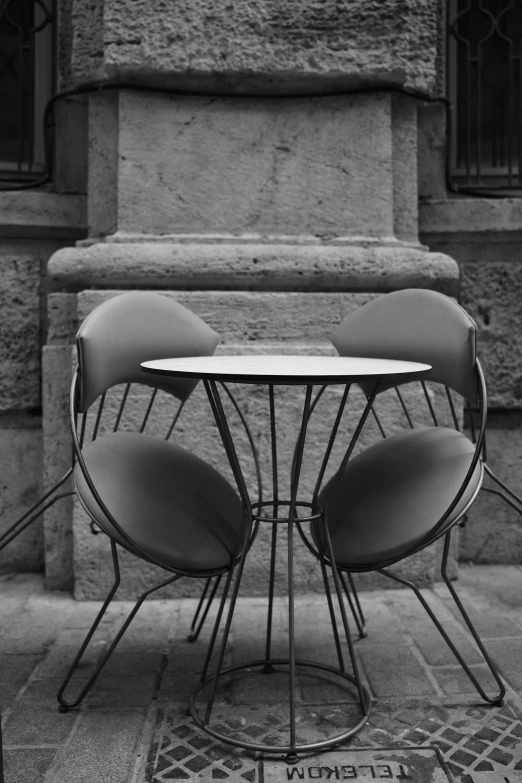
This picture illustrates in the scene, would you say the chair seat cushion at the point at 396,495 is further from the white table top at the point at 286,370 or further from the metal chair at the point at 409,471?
the white table top at the point at 286,370

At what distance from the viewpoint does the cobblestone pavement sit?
5.77 feet

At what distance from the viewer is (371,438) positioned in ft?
9.68

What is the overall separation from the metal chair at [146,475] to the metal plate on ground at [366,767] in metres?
0.45

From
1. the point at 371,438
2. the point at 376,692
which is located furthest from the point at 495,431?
the point at 376,692

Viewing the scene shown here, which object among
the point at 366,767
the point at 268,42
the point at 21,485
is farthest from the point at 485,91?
the point at 366,767

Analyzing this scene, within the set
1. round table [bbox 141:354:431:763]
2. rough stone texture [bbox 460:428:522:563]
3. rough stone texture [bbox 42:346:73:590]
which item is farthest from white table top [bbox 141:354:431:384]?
rough stone texture [bbox 460:428:522:563]

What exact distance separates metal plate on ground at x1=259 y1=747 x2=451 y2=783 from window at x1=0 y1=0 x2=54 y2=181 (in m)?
2.55

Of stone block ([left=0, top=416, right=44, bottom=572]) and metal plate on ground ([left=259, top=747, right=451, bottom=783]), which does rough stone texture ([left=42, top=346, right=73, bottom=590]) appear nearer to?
stone block ([left=0, top=416, right=44, bottom=572])

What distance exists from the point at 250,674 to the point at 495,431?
1.60 metres

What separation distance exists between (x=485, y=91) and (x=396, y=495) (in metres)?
2.14

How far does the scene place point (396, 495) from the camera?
211 centimetres

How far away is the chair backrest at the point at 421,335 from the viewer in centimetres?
216

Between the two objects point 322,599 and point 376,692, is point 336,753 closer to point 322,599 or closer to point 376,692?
point 376,692

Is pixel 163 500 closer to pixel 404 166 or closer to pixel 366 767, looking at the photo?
pixel 366 767
